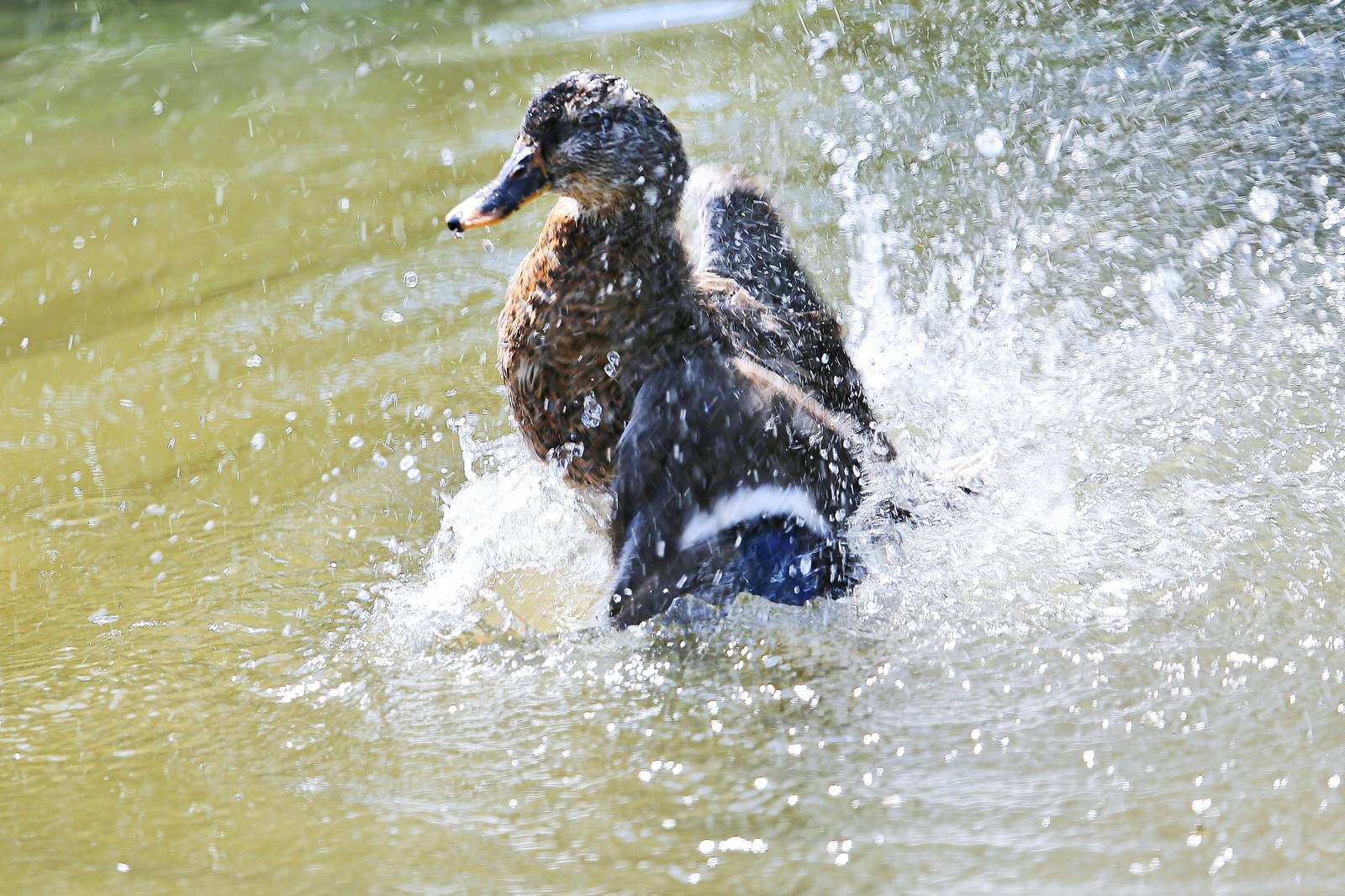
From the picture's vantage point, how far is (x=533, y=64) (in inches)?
261

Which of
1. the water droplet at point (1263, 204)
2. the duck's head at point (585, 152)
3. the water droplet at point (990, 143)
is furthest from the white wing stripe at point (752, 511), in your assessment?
the water droplet at point (990, 143)

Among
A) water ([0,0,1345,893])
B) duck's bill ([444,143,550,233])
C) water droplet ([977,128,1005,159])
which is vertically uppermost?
duck's bill ([444,143,550,233])

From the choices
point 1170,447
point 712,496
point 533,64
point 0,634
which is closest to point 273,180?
point 533,64

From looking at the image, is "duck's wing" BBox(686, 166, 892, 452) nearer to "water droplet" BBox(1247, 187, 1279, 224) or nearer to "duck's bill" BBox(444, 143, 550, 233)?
"duck's bill" BBox(444, 143, 550, 233)

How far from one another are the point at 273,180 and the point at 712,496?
10.5ft

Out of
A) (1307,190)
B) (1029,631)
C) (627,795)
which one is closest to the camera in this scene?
(627,795)

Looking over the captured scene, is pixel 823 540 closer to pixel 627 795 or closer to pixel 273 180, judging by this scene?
pixel 627 795

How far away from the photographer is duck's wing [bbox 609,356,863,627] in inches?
123

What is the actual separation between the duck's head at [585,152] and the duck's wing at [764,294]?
1.21ft

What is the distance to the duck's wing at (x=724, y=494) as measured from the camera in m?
3.12

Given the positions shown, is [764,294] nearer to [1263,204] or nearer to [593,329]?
[593,329]

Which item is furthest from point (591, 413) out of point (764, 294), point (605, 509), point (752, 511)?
point (764, 294)

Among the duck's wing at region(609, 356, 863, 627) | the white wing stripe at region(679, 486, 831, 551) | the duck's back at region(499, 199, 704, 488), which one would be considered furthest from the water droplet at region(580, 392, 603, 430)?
the white wing stripe at region(679, 486, 831, 551)

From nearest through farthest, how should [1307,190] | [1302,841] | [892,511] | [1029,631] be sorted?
[1302,841] < [1029,631] < [892,511] < [1307,190]
